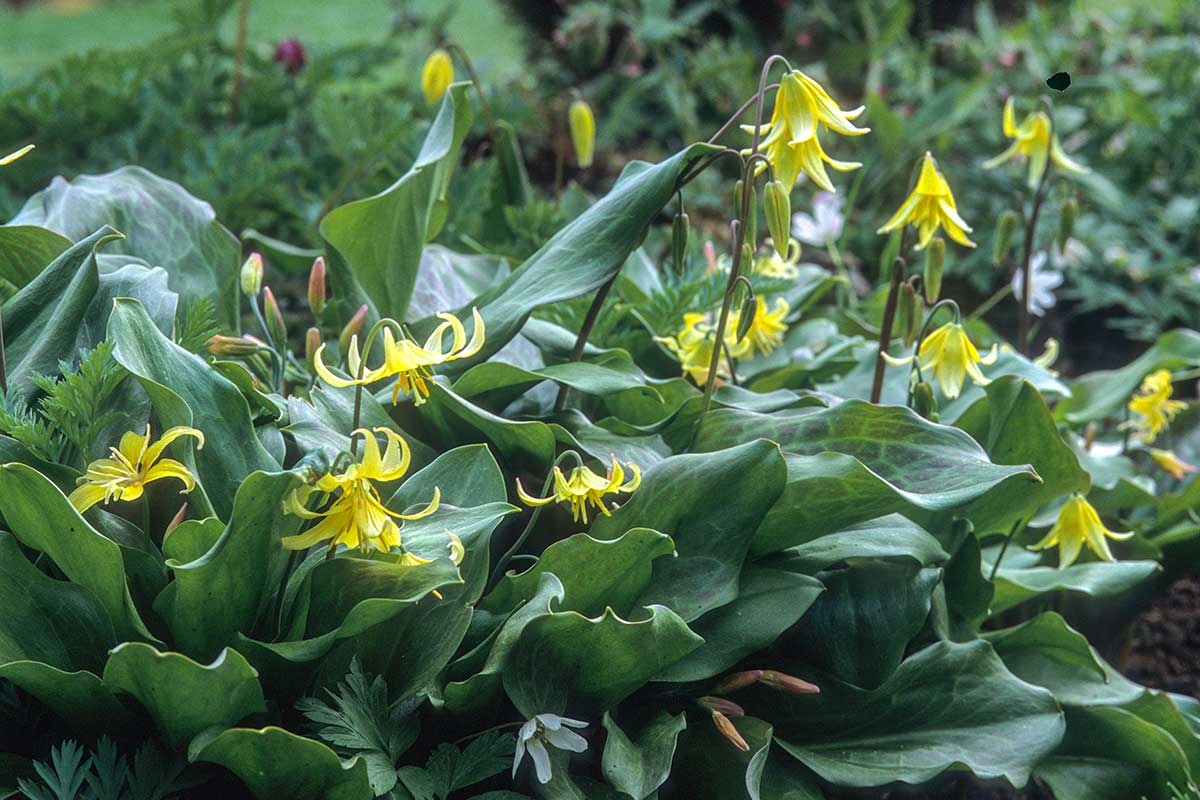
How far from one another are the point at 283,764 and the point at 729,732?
1.60 feet

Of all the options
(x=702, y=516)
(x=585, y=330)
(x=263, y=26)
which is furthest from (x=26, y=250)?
(x=263, y=26)

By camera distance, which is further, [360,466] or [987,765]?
[987,765]

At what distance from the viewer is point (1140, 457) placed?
2221 mm

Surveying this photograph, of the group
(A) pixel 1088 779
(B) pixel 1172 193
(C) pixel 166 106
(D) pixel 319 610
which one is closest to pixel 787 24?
(B) pixel 1172 193

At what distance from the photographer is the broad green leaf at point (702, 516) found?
1328mm

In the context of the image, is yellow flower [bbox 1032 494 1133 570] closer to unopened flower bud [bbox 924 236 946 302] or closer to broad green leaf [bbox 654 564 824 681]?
unopened flower bud [bbox 924 236 946 302]

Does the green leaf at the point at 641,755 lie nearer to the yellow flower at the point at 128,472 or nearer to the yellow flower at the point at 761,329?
the yellow flower at the point at 128,472

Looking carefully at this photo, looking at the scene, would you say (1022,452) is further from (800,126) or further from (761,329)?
(800,126)

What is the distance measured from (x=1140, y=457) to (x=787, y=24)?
8.15 feet

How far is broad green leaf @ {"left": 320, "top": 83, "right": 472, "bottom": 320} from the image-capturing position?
165 cm

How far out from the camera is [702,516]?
53.9 inches

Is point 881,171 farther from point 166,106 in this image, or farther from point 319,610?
point 319,610

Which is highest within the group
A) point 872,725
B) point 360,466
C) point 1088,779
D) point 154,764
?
point 360,466

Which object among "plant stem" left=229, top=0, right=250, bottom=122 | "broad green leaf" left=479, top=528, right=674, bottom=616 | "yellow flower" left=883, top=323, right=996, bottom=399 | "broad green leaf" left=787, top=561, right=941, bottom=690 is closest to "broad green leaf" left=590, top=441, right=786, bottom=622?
"broad green leaf" left=479, top=528, right=674, bottom=616
